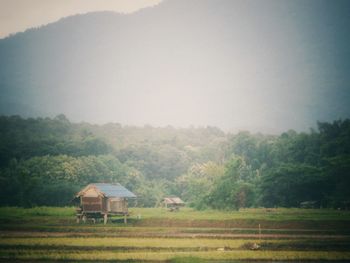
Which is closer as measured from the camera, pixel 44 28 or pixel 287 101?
pixel 287 101

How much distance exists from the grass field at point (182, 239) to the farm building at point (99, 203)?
1459 mm

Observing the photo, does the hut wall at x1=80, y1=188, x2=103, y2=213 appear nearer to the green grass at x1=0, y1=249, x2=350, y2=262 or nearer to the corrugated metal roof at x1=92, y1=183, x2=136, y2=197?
the corrugated metal roof at x1=92, y1=183, x2=136, y2=197

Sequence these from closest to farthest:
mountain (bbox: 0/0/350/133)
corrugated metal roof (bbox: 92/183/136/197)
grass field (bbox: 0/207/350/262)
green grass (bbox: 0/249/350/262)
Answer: green grass (bbox: 0/249/350/262) → grass field (bbox: 0/207/350/262) → corrugated metal roof (bbox: 92/183/136/197) → mountain (bbox: 0/0/350/133)

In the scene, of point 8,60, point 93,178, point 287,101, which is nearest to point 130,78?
point 8,60

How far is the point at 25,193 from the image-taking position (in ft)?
151

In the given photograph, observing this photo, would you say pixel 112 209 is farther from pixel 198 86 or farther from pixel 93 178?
pixel 198 86

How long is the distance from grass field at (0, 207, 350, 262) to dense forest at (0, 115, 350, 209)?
453 inches

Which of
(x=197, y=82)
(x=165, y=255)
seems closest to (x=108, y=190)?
(x=165, y=255)

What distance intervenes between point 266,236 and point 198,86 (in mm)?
156546

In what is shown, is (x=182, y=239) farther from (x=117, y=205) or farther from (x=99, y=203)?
(x=99, y=203)

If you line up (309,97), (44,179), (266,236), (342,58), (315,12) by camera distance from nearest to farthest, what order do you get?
1. (266,236)
2. (44,179)
3. (309,97)
4. (342,58)
5. (315,12)

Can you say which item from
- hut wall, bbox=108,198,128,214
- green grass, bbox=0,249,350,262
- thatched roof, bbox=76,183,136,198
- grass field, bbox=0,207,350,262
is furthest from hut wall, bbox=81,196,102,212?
green grass, bbox=0,249,350,262

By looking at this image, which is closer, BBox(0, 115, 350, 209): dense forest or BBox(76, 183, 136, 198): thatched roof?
BBox(76, 183, 136, 198): thatched roof

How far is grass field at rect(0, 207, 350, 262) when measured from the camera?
19.7 meters
